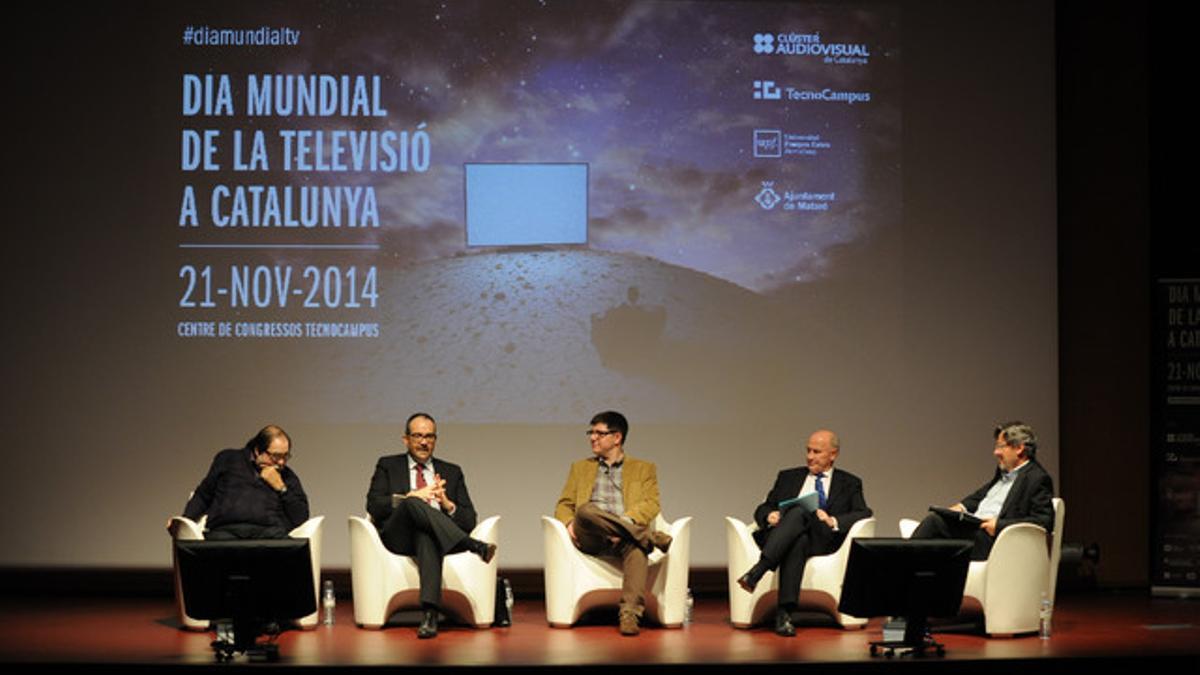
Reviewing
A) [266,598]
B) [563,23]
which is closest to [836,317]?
[563,23]

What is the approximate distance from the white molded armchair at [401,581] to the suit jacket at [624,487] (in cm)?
38

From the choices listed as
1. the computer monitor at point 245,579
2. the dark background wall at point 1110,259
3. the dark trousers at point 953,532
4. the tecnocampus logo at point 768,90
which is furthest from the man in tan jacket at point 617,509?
the dark background wall at point 1110,259

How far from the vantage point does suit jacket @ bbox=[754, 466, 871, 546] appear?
7180mm

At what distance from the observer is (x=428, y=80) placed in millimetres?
8477

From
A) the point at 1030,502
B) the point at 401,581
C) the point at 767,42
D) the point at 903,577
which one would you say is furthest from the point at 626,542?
the point at 767,42

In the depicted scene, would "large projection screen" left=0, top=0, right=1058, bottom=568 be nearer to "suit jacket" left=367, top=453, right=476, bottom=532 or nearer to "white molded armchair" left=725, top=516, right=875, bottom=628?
"suit jacket" left=367, top=453, right=476, bottom=532

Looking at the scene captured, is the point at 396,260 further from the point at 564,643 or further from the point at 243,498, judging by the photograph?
the point at 564,643

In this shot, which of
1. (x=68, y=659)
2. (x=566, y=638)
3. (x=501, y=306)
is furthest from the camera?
(x=501, y=306)

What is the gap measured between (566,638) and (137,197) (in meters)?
3.60

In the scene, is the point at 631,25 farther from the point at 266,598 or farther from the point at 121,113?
the point at 266,598

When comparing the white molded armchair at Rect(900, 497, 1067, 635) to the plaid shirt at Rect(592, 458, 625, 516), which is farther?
the plaid shirt at Rect(592, 458, 625, 516)

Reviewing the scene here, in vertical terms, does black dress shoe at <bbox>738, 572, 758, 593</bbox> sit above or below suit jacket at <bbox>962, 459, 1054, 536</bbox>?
below

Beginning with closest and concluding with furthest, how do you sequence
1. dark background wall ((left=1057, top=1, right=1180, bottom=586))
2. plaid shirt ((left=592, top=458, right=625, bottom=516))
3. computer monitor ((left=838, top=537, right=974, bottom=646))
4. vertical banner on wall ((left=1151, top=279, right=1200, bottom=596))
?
computer monitor ((left=838, top=537, right=974, bottom=646))
plaid shirt ((left=592, top=458, right=625, bottom=516))
vertical banner on wall ((left=1151, top=279, right=1200, bottom=596))
dark background wall ((left=1057, top=1, right=1180, bottom=586))

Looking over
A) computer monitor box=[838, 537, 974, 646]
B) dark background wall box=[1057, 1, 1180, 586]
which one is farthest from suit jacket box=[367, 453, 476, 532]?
dark background wall box=[1057, 1, 1180, 586]
